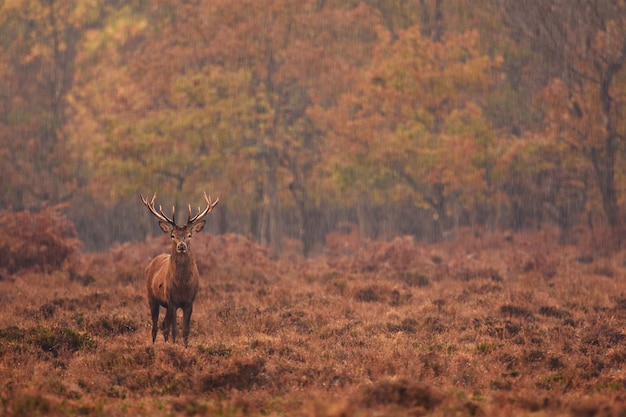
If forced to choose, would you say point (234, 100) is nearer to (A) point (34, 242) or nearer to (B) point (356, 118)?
(B) point (356, 118)

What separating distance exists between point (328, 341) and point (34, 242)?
11.8 meters

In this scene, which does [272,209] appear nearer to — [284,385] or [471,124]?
[471,124]

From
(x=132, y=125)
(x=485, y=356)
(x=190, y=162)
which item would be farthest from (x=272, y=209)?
(x=485, y=356)

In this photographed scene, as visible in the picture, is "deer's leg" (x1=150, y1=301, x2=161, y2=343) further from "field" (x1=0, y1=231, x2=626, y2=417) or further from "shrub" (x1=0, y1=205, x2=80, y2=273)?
"shrub" (x1=0, y1=205, x2=80, y2=273)

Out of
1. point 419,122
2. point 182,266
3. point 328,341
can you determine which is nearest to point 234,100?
point 419,122

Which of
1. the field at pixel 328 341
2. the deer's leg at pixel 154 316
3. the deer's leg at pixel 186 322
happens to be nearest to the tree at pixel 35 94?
the field at pixel 328 341

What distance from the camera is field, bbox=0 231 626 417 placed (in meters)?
9.20

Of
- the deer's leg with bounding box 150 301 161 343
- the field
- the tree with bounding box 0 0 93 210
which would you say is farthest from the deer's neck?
the tree with bounding box 0 0 93 210

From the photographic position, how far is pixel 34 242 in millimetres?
22188

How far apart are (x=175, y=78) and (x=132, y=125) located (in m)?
2.70

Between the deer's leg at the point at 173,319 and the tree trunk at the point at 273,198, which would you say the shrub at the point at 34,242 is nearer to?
the deer's leg at the point at 173,319

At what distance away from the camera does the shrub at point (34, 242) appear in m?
21.8

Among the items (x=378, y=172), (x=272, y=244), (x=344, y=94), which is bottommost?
(x=272, y=244)

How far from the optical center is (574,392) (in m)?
9.85
